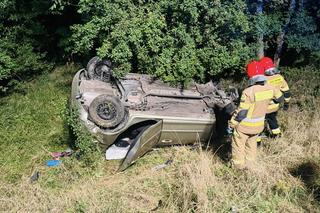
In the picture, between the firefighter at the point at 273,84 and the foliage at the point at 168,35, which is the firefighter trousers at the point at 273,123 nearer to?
the firefighter at the point at 273,84

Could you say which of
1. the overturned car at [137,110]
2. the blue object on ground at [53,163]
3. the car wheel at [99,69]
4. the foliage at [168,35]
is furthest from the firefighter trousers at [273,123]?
the blue object on ground at [53,163]

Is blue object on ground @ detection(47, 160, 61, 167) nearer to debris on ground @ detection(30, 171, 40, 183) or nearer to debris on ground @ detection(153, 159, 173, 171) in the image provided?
debris on ground @ detection(30, 171, 40, 183)

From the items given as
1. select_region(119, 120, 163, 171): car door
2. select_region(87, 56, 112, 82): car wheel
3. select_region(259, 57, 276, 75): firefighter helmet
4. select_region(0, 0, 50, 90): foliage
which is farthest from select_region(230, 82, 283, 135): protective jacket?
select_region(0, 0, 50, 90): foliage

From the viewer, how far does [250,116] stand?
20.2 ft

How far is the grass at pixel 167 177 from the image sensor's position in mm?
5492

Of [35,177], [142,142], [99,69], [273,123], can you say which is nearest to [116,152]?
[142,142]

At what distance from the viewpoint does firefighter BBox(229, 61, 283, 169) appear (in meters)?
6.07

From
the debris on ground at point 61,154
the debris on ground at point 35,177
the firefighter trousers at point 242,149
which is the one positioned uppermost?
the firefighter trousers at point 242,149

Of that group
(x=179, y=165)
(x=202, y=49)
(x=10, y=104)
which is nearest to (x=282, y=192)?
(x=179, y=165)

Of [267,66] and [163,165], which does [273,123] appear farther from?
[163,165]

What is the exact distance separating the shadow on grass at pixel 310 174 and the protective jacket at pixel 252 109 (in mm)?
884

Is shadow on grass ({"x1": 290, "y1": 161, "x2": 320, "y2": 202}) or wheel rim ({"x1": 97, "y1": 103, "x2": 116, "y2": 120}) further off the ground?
wheel rim ({"x1": 97, "y1": 103, "x2": 116, "y2": 120})

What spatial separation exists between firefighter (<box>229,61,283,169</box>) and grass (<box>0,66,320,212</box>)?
0.23 metres

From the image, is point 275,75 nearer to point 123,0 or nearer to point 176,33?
point 176,33
